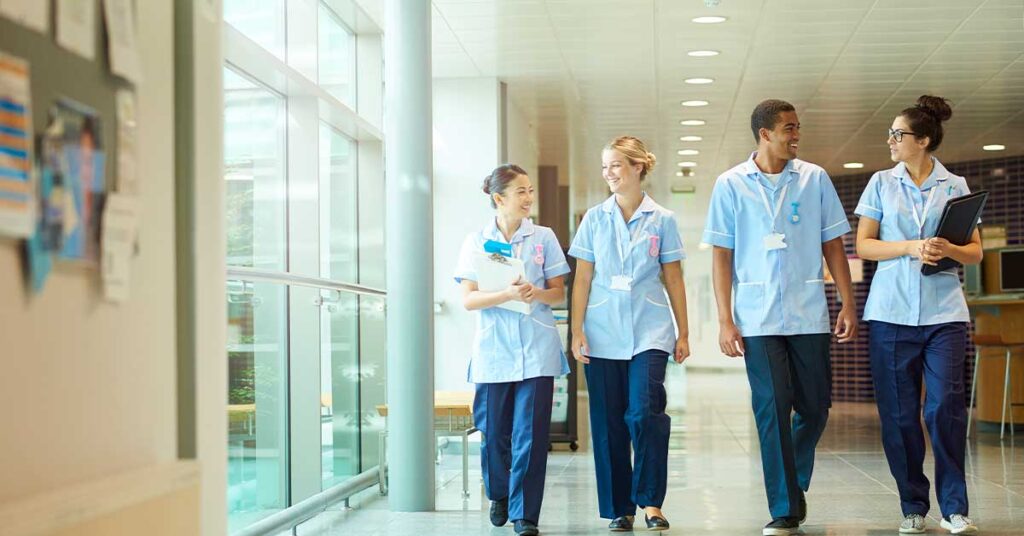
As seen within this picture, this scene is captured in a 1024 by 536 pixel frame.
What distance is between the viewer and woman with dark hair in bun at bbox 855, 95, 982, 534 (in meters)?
4.46

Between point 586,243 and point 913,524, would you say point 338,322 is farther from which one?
point 913,524

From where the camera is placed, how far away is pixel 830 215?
15.0 ft

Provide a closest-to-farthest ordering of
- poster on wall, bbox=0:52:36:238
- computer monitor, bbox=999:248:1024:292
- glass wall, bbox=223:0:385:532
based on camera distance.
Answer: poster on wall, bbox=0:52:36:238 → glass wall, bbox=223:0:385:532 → computer monitor, bbox=999:248:1024:292

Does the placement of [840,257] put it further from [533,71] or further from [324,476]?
[533,71]

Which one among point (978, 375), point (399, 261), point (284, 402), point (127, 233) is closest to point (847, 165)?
point (978, 375)

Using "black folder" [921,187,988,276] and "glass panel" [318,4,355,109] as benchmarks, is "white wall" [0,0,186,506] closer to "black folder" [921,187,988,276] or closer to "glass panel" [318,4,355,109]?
"black folder" [921,187,988,276]

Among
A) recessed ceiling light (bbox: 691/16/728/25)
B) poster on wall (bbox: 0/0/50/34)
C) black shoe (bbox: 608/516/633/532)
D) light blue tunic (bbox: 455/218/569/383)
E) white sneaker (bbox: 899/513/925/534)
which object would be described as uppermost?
recessed ceiling light (bbox: 691/16/728/25)

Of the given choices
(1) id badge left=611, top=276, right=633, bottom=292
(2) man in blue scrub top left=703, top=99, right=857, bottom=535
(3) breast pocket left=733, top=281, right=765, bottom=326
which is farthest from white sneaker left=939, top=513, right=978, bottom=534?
(1) id badge left=611, top=276, right=633, bottom=292

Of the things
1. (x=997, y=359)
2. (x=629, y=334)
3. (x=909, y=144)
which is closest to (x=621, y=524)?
(x=629, y=334)

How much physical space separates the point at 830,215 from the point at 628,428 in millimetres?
1090

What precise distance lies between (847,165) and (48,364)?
14.1 metres

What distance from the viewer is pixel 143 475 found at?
1.88 metres

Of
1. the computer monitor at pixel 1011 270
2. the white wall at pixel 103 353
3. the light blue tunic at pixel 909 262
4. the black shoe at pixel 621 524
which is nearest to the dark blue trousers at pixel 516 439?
the black shoe at pixel 621 524

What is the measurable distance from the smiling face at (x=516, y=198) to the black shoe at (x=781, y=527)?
151 centimetres
